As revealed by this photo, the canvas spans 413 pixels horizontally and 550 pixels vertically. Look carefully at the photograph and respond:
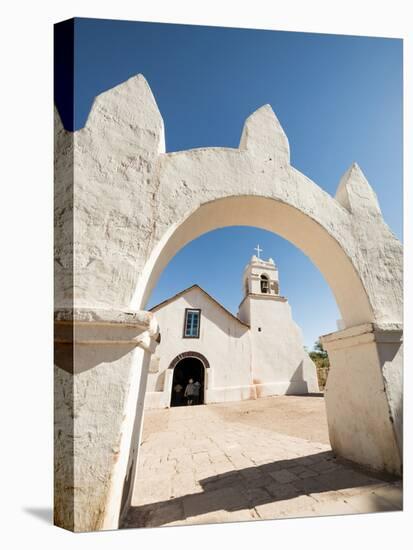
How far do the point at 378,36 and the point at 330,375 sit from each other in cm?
354

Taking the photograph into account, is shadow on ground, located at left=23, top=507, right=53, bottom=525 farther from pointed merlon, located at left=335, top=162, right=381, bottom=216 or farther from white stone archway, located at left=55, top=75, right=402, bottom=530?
pointed merlon, located at left=335, top=162, right=381, bottom=216

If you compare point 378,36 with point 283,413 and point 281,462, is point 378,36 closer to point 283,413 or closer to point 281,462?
point 281,462

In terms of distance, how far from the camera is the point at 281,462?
3.26m

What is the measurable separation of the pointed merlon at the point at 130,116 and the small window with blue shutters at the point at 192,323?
424 inches

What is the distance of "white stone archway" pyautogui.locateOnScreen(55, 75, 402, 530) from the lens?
6.08 feet

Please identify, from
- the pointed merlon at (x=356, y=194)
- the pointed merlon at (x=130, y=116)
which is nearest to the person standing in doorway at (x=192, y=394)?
the pointed merlon at (x=356, y=194)

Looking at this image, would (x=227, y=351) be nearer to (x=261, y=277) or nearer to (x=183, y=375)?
(x=183, y=375)

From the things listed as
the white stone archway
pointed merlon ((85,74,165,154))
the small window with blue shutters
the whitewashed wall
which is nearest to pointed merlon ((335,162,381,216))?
the white stone archway

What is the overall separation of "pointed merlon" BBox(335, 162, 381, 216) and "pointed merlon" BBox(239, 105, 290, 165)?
2.59 ft

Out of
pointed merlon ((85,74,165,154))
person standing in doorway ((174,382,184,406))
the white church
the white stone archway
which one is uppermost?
pointed merlon ((85,74,165,154))

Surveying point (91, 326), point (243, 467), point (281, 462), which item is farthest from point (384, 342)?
point (91, 326)

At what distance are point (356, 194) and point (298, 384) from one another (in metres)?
12.0

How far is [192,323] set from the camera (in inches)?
509

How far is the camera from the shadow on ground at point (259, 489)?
7.28ft
